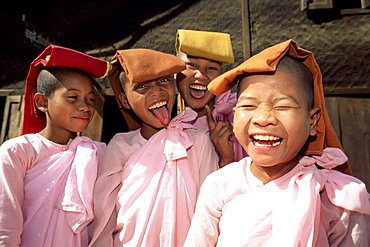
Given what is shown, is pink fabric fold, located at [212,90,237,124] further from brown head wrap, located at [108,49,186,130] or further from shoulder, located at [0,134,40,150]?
shoulder, located at [0,134,40,150]

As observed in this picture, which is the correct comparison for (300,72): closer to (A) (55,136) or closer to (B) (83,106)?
(B) (83,106)

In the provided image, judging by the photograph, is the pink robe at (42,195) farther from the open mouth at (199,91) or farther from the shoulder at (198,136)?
the open mouth at (199,91)

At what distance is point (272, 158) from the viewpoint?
132 centimetres

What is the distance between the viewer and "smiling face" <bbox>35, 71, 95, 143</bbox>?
6.39 ft

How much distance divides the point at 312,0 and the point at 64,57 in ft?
11.1

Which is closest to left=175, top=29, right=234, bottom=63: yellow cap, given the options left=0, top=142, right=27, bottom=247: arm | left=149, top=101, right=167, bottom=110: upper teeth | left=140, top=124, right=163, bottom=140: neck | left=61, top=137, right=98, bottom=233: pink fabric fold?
left=149, top=101, right=167, bottom=110: upper teeth

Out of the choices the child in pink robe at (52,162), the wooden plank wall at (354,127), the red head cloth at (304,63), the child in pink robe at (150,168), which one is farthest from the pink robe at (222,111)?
the wooden plank wall at (354,127)

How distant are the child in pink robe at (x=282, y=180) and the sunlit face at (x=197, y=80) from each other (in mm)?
637

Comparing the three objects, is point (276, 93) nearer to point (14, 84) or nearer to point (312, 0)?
point (312, 0)

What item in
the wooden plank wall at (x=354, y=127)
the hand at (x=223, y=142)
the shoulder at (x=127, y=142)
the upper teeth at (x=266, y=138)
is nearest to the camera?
the upper teeth at (x=266, y=138)

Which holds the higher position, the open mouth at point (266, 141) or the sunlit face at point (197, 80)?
the sunlit face at point (197, 80)

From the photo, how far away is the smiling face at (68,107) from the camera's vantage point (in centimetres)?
195

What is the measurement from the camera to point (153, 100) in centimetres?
187

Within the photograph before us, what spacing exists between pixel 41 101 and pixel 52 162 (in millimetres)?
475
